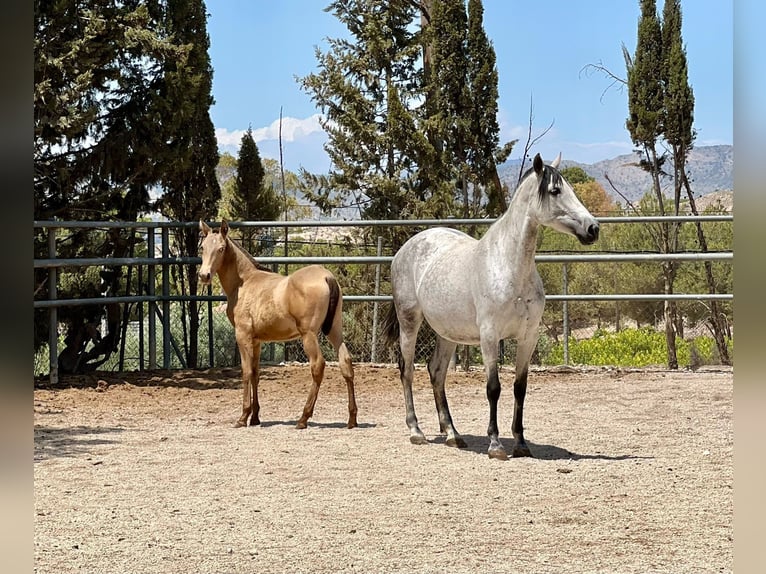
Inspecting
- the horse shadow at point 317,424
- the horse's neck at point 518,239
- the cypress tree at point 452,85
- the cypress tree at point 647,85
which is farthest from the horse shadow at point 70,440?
the cypress tree at point 647,85

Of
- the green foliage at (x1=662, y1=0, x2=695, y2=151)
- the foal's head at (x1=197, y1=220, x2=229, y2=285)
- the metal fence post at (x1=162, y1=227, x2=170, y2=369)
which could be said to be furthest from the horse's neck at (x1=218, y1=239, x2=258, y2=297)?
the green foliage at (x1=662, y1=0, x2=695, y2=151)

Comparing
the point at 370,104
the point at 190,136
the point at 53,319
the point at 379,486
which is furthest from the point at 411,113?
the point at 379,486

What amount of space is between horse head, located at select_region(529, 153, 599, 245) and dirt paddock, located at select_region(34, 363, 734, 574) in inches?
51.7

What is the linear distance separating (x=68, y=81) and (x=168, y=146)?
4.29 ft

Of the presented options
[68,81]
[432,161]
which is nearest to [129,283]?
[68,81]

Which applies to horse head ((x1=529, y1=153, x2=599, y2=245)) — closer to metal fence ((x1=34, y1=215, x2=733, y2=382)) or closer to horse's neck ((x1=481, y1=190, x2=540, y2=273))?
horse's neck ((x1=481, y1=190, x2=540, y2=273))

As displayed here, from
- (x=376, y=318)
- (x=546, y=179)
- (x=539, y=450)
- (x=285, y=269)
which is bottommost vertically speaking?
(x=539, y=450)

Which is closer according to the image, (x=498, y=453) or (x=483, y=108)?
(x=498, y=453)

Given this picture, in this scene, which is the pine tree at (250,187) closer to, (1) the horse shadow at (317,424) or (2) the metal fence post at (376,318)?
(2) the metal fence post at (376,318)

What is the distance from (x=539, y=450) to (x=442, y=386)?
76cm

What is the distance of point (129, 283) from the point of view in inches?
399

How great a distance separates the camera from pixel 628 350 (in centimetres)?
1557

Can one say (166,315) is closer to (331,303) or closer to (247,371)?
(247,371)

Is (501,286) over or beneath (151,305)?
over
